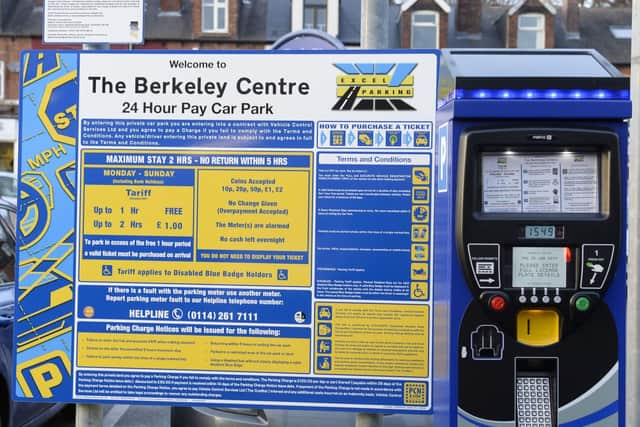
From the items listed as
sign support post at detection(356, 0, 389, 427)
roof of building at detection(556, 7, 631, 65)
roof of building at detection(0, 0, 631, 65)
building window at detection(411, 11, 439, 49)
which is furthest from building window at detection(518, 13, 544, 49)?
sign support post at detection(356, 0, 389, 427)

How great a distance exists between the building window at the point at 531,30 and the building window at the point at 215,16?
10742 millimetres

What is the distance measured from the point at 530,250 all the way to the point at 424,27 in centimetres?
2824

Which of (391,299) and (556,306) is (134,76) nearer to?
(391,299)

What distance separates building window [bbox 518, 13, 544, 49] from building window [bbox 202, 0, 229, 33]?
35.2 feet

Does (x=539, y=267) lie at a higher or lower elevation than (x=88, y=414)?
higher

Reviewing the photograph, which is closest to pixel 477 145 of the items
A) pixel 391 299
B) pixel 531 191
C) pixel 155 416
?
pixel 531 191

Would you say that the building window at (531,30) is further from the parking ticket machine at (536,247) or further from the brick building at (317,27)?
the parking ticket machine at (536,247)

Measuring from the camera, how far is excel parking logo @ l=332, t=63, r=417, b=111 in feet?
12.2

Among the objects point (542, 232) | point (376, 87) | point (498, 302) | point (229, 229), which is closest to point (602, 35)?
point (376, 87)

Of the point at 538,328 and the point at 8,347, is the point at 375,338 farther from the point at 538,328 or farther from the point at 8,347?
the point at 8,347

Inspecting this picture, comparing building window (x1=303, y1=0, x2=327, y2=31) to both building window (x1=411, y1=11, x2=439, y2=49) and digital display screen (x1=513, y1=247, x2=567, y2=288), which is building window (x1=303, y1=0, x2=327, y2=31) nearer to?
building window (x1=411, y1=11, x2=439, y2=49)

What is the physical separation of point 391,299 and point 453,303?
547 mm

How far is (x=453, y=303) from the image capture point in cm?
322

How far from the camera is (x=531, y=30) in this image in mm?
30375
